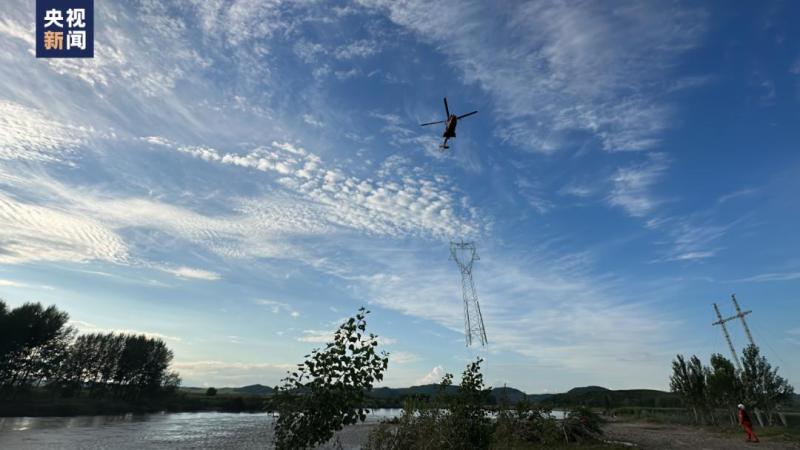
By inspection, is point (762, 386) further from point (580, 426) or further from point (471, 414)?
point (471, 414)

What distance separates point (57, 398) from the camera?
88062 millimetres

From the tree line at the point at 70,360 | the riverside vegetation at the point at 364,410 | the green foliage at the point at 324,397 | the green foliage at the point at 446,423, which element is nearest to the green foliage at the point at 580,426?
the riverside vegetation at the point at 364,410

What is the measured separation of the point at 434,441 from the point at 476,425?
4.22 feet

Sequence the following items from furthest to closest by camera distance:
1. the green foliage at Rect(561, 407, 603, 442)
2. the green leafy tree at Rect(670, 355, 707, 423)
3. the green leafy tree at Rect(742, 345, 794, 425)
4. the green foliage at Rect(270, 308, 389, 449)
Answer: the green leafy tree at Rect(670, 355, 707, 423), the green leafy tree at Rect(742, 345, 794, 425), the green foliage at Rect(561, 407, 603, 442), the green foliage at Rect(270, 308, 389, 449)

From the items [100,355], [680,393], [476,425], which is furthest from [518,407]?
[100,355]

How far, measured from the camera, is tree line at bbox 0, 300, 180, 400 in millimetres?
74625

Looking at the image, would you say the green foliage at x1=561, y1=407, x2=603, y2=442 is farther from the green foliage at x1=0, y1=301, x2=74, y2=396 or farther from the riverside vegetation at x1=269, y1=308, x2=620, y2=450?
the green foliage at x1=0, y1=301, x2=74, y2=396

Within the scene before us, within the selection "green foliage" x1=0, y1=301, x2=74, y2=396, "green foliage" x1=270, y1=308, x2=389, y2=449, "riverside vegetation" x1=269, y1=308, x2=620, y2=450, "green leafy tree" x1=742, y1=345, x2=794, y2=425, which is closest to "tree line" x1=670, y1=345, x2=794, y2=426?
"green leafy tree" x1=742, y1=345, x2=794, y2=425

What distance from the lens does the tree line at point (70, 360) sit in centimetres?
7462

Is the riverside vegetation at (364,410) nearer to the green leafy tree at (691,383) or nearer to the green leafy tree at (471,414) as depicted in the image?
the green leafy tree at (471,414)

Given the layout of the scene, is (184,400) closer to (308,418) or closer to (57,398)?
(57,398)

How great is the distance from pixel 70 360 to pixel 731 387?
128 m

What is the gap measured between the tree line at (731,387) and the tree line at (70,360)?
116 meters

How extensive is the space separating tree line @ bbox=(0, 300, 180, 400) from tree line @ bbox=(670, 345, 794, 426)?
11555 cm
